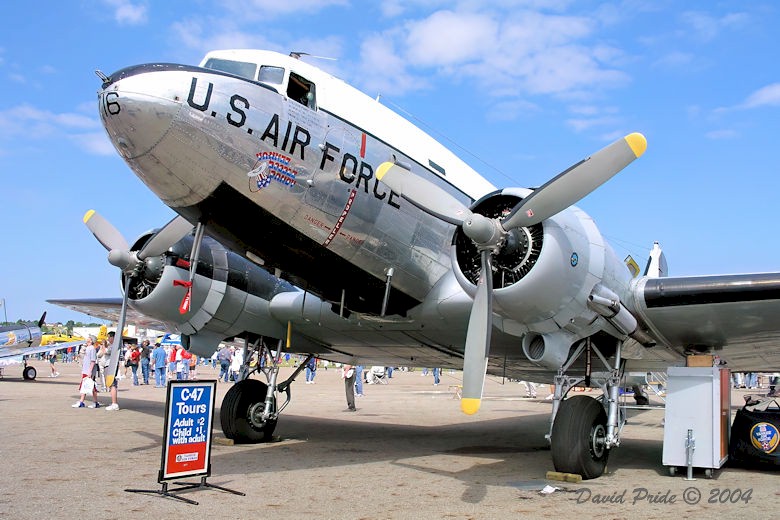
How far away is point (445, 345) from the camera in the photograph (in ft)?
34.8

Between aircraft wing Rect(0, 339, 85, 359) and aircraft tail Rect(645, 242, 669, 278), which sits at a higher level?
aircraft tail Rect(645, 242, 669, 278)

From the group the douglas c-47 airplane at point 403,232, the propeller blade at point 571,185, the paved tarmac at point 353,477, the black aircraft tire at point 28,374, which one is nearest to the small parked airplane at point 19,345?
the black aircraft tire at point 28,374

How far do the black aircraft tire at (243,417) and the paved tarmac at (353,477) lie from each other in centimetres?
30

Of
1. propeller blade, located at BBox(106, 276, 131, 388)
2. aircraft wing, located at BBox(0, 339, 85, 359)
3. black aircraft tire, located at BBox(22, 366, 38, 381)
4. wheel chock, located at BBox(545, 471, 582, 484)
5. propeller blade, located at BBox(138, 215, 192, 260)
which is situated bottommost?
black aircraft tire, located at BBox(22, 366, 38, 381)

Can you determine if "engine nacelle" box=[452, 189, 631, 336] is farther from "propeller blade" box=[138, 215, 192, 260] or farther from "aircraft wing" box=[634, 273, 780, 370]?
"propeller blade" box=[138, 215, 192, 260]

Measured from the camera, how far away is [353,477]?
8.09 m

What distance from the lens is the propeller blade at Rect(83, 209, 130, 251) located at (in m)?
10.9

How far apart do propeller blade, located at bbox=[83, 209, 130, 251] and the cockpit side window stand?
4639mm

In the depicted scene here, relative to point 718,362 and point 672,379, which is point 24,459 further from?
point 718,362

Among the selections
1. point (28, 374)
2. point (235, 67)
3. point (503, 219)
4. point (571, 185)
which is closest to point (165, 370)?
point (28, 374)

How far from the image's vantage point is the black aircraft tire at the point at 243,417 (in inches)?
432

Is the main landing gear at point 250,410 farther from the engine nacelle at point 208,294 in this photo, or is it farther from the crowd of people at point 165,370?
the engine nacelle at point 208,294

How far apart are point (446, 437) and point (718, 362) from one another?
5448 millimetres

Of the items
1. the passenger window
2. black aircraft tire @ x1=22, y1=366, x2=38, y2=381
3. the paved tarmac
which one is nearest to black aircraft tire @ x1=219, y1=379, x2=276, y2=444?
the paved tarmac
